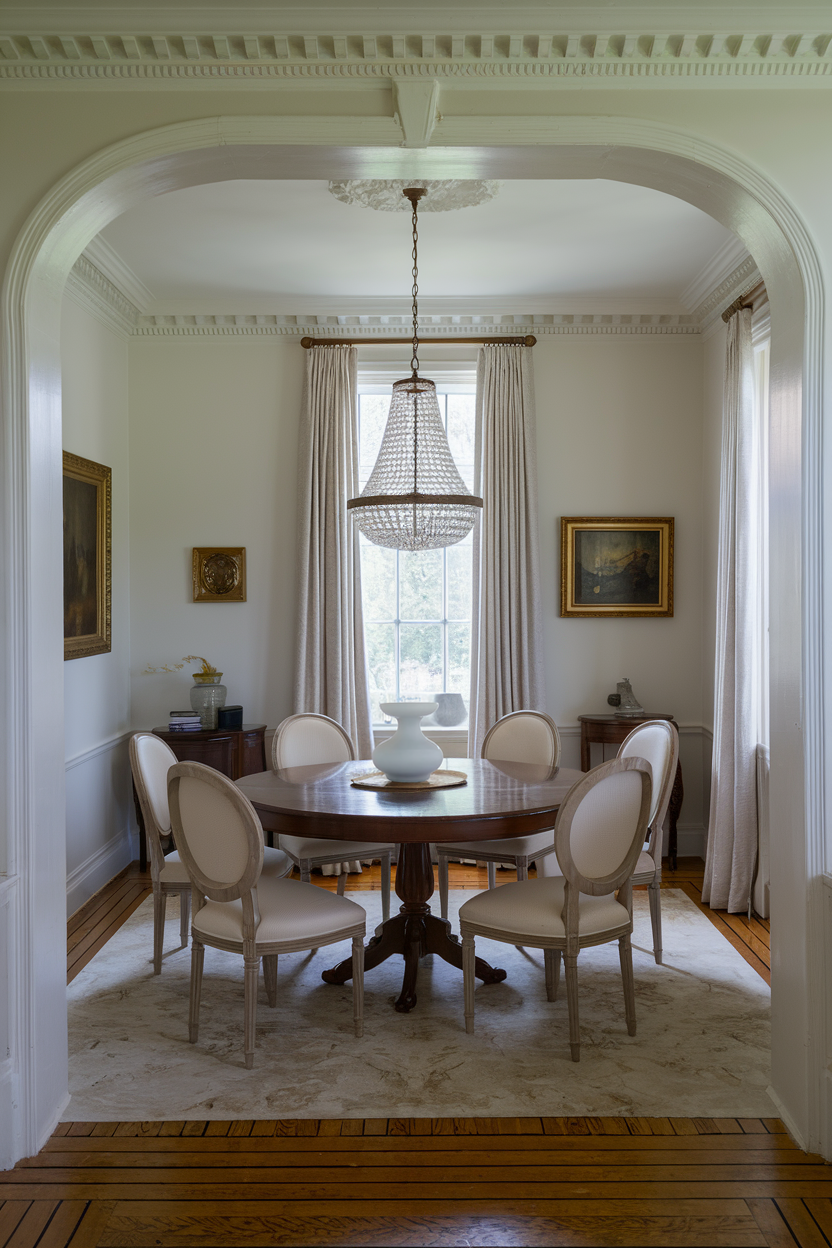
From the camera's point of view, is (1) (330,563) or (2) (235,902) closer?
(2) (235,902)

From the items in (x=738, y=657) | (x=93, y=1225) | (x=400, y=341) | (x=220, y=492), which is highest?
(x=400, y=341)

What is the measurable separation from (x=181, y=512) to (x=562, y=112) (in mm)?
3618

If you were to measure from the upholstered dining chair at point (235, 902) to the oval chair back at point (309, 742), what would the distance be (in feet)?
4.04

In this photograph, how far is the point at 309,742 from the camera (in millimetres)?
4547

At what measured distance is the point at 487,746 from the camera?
4.66 metres

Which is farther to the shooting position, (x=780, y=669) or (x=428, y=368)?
(x=428, y=368)

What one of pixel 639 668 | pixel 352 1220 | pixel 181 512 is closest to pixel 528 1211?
pixel 352 1220

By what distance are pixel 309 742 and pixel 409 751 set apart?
954 millimetres

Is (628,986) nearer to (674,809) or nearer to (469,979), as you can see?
(469,979)

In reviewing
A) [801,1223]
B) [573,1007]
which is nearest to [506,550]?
[573,1007]

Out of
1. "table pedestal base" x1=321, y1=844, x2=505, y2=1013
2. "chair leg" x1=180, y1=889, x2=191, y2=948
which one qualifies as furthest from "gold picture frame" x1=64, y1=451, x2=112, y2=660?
"table pedestal base" x1=321, y1=844, x2=505, y2=1013

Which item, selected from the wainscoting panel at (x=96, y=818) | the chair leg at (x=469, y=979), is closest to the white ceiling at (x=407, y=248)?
the wainscoting panel at (x=96, y=818)

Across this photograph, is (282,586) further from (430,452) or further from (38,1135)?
(38,1135)

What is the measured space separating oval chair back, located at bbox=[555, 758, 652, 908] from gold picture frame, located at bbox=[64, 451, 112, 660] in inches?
106
